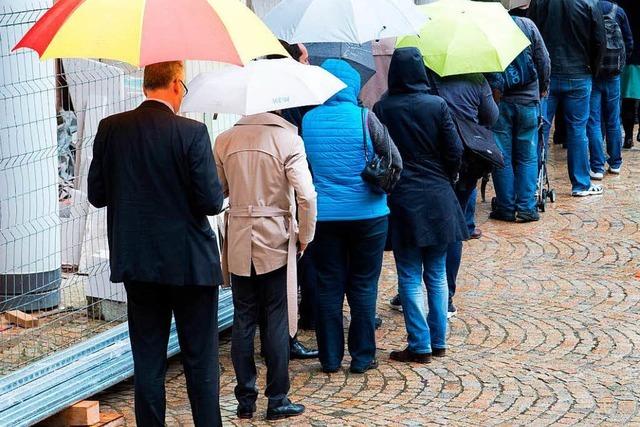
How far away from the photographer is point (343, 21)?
770 cm

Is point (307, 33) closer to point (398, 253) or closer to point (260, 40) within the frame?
point (398, 253)

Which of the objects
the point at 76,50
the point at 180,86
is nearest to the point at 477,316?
the point at 180,86

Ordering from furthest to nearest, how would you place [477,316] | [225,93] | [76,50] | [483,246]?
1. [483,246]
2. [477,316]
3. [225,93]
4. [76,50]

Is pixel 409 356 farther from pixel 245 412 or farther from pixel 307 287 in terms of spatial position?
pixel 245 412

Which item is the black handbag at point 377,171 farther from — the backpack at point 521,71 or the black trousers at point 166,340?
the backpack at point 521,71

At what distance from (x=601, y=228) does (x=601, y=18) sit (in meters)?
2.14

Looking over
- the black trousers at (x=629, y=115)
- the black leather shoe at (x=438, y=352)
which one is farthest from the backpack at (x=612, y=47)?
the black leather shoe at (x=438, y=352)

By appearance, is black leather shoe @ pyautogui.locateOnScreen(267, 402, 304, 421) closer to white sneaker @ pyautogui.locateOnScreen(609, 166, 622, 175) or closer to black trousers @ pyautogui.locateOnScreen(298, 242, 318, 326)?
black trousers @ pyautogui.locateOnScreen(298, 242, 318, 326)

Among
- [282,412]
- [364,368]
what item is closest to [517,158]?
[364,368]

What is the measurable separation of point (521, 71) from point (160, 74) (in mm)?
5853

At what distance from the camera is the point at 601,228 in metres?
10.9

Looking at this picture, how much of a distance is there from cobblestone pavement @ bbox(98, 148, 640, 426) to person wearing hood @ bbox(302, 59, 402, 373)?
0.24m

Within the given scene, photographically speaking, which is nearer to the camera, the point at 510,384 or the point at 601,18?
the point at 510,384

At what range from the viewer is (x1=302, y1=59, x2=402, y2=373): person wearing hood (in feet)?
22.6
